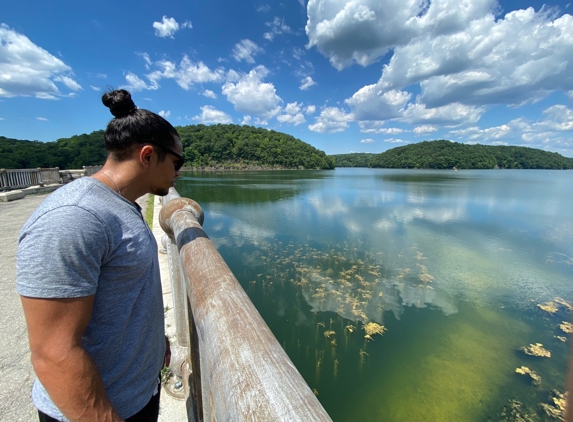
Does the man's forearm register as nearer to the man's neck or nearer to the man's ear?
the man's neck

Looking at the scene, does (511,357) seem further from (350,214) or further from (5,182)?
(5,182)

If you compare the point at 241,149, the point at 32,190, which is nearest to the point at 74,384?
the point at 32,190

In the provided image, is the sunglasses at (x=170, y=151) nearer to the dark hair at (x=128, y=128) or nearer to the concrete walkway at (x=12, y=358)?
the dark hair at (x=128, y=128)

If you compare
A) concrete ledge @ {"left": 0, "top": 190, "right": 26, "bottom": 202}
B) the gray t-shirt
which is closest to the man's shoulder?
the gray t-shirt

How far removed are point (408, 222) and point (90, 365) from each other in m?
17.2

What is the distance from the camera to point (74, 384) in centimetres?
97

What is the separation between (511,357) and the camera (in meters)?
5.94

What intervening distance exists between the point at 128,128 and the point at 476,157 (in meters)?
147

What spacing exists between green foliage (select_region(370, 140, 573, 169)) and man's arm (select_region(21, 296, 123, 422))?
458ft

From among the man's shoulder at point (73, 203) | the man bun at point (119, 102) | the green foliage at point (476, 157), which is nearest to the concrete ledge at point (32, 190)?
the man bun at point (119, 102)

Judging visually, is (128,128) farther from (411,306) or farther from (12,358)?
(411,306)

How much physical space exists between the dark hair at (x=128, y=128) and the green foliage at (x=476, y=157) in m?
139

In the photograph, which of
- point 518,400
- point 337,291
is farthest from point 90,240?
point 337,291

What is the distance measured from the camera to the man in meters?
0.92
